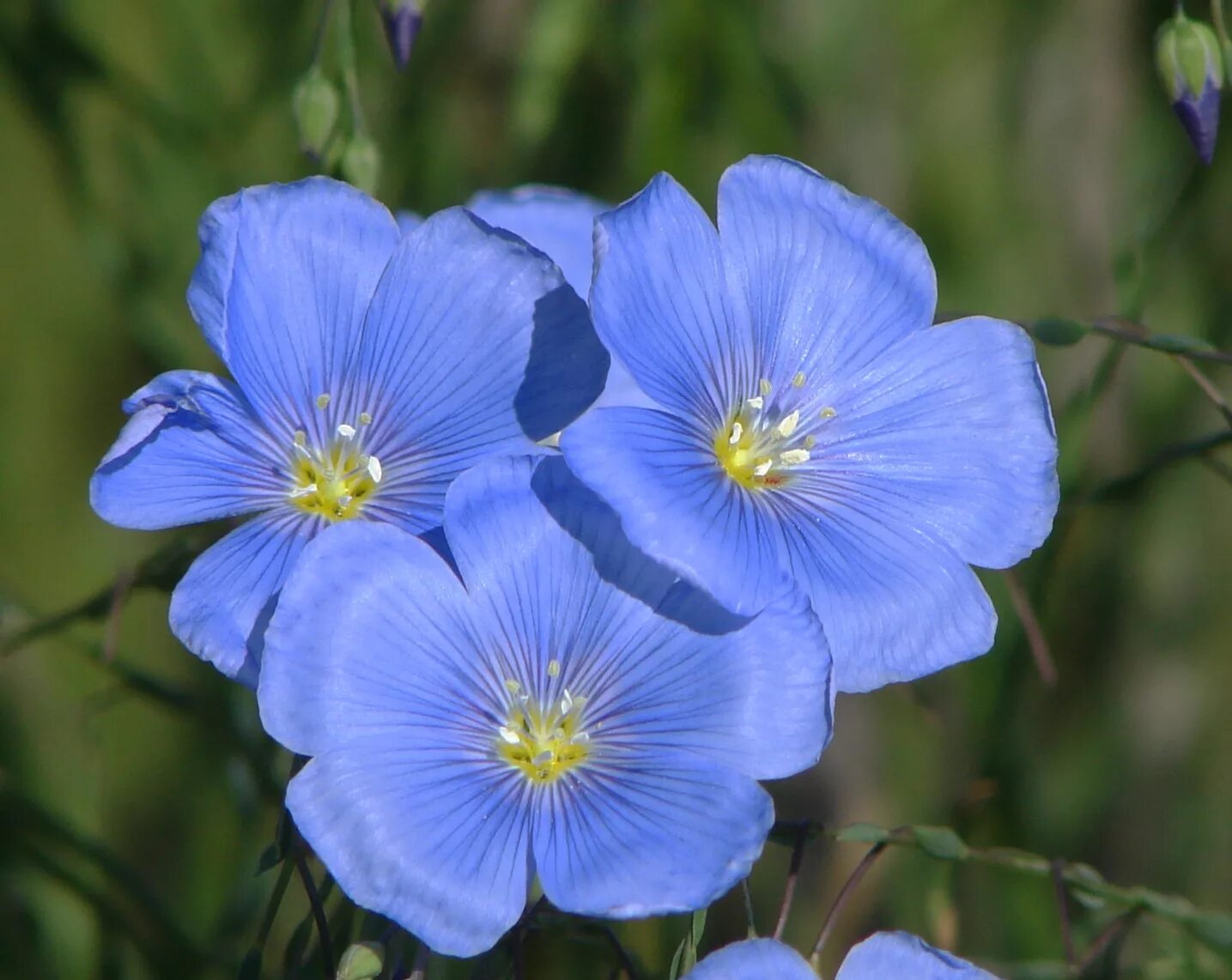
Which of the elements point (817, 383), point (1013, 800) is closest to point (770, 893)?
point (1013, 800)

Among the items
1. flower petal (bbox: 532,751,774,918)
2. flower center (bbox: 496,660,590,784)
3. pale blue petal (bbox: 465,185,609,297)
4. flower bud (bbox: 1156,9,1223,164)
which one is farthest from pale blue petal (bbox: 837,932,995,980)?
flower bud (bbox: 1156,9,1223,164)

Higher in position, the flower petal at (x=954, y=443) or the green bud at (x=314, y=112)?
the green bud at (x=314, y=112)

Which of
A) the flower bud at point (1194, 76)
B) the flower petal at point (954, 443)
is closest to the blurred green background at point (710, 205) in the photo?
the flower bud at point (1194, 76)

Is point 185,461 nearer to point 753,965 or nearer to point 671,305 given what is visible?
point 671,305

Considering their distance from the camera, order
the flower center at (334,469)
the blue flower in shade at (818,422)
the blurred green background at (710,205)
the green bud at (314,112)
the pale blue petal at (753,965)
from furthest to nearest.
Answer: the blurred green background at (710,205) < the green bud at (314,112) < the flower center at (334,469) < the blue flower in shade at (818,422) < the pale blue petal at (753,965)

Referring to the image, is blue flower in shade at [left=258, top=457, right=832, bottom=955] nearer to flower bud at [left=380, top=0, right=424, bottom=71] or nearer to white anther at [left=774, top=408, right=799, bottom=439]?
white anther at [left=774, top=408, right=799, bottom=439]

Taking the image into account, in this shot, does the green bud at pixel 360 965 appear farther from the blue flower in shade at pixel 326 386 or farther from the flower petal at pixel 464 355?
the flower petal at pixel 464 355
